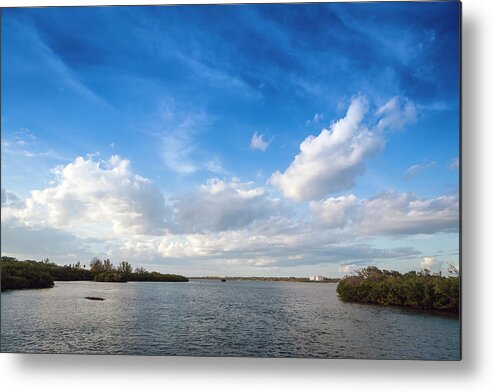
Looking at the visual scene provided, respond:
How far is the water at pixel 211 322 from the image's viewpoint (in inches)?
146

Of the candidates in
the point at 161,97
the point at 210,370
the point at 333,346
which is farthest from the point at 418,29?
the point at 210,370

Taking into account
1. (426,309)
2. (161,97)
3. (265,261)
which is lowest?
(426,309)

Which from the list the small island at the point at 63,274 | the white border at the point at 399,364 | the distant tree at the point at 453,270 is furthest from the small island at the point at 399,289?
the small island at the point at 63,274

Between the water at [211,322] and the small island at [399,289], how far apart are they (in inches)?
2.6

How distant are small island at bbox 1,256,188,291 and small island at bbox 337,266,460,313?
4.16 feet

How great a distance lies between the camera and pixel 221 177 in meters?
4.00

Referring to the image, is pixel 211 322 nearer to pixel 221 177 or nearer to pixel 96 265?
pixel 96 265

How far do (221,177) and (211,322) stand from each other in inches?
42.7

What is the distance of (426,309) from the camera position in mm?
3793

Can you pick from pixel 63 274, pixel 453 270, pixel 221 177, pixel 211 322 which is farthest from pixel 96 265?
pixel 453 270

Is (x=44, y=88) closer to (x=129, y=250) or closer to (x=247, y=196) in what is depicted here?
(x=129, y=250)

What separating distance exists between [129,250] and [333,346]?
166 cm

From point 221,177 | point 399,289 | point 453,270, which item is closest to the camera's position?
point 453,270

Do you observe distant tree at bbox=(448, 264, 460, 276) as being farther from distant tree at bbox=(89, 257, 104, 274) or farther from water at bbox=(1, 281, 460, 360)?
distant tree at bbox=(89, 257, 104, 274)
